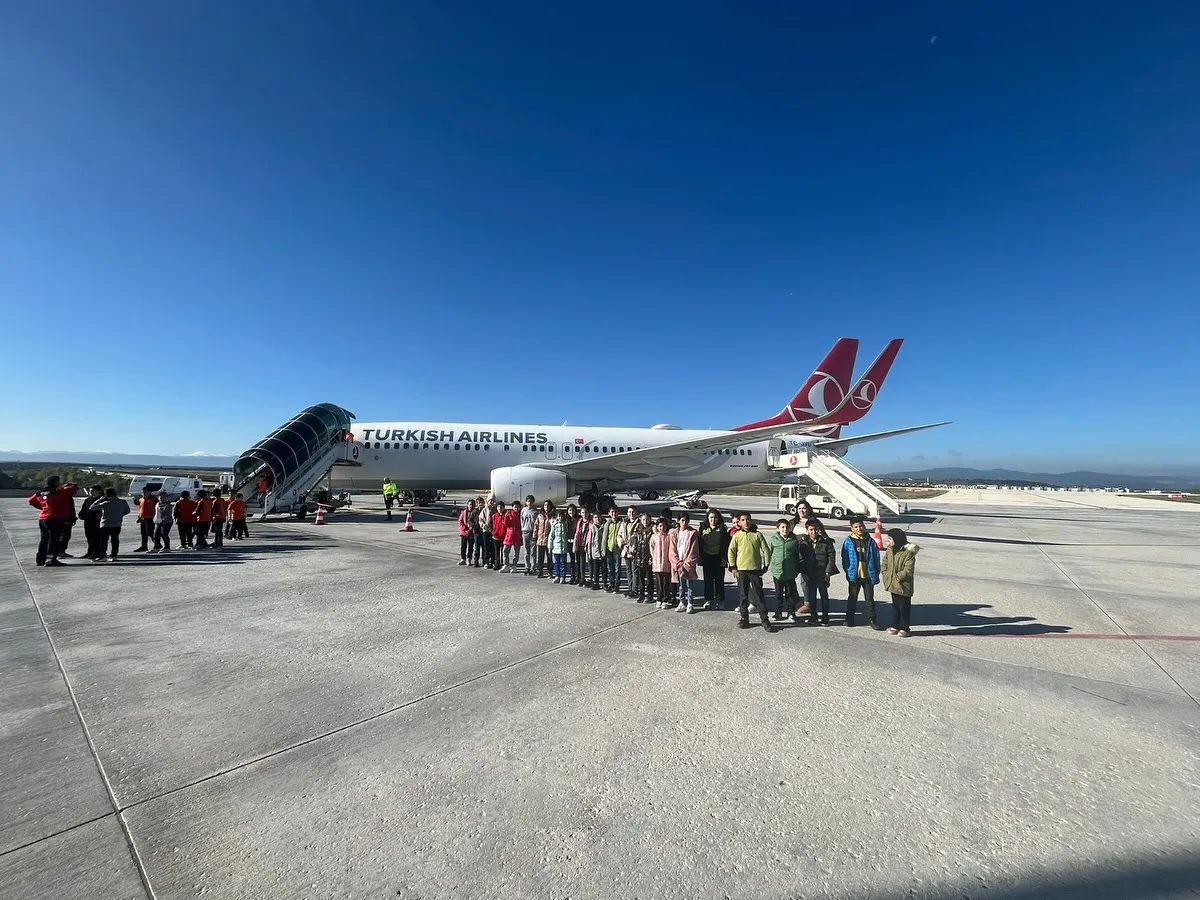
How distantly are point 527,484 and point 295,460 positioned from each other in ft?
25.8

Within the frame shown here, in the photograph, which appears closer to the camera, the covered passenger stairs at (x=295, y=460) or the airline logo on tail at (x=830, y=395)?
the covered passenger stairs at (x=295, y=460)

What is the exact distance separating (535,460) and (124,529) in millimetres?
13022

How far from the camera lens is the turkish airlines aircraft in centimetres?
1953

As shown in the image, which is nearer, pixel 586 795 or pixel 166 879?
pixel 166 879

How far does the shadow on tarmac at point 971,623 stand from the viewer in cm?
625

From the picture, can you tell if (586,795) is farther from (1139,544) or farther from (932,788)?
(1139,544)

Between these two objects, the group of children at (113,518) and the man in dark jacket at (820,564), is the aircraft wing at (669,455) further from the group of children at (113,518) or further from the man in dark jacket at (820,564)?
the group of children at (113,518)

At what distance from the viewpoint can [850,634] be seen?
6.22 m

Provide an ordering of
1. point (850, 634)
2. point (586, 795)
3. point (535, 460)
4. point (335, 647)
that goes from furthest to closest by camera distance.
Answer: point (535, 460), point (850, 634), point (335, 647), point (586, 795)

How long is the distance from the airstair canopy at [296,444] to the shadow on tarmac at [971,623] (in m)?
17.3

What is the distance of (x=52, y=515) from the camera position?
Result: 9133 millimetres

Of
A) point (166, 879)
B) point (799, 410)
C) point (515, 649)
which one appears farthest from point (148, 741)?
point (799, 410)

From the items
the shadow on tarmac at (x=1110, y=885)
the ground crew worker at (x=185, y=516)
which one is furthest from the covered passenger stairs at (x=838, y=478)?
the ground crew worker at (x=185, y=516)

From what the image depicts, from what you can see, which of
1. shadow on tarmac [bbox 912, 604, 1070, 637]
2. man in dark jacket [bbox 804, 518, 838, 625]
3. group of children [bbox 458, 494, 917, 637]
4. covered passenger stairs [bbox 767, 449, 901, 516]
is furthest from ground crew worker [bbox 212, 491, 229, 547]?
covered passenger stairs [bbox 767, 449, 901, 516]
